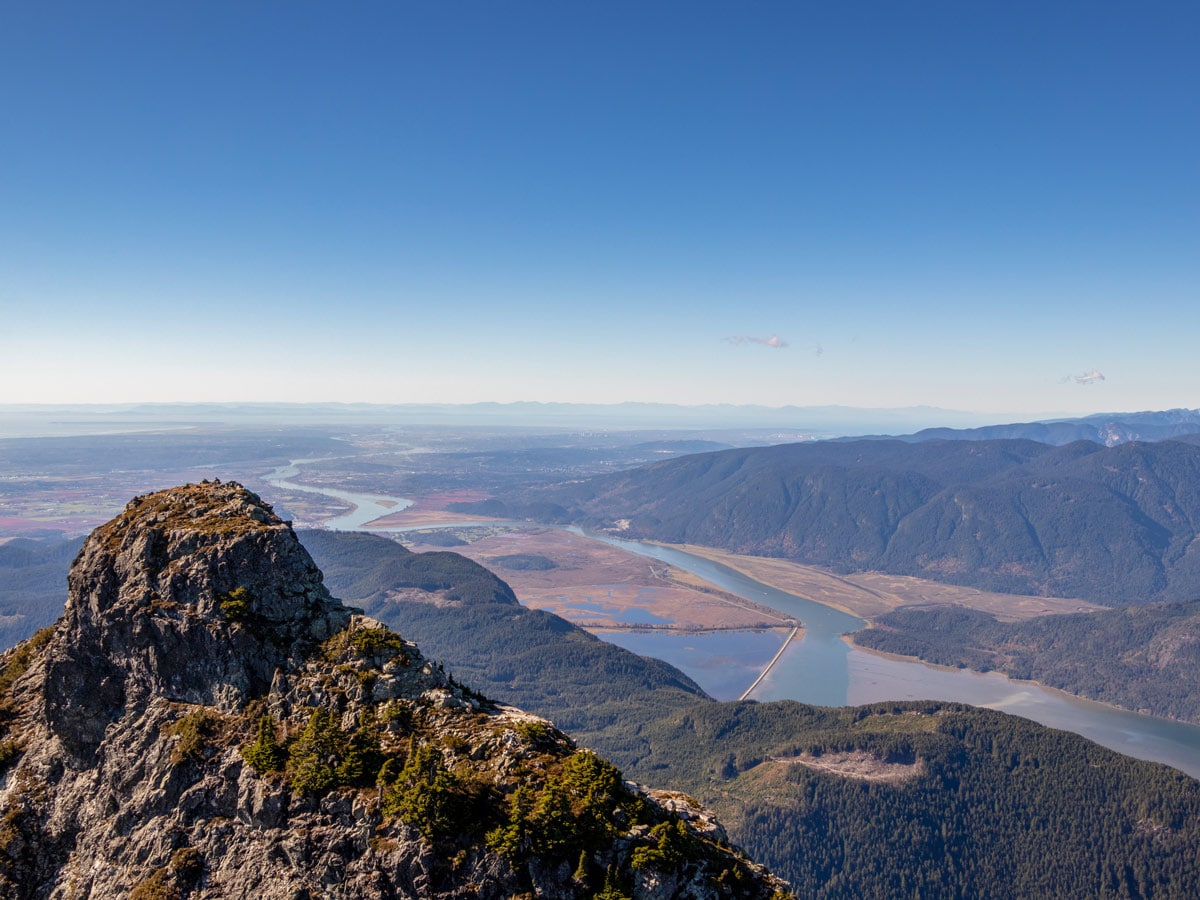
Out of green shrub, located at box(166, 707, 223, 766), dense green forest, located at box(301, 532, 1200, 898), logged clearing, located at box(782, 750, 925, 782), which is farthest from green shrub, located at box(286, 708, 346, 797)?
logged clearing, located at box(782, 750, 925, 782)

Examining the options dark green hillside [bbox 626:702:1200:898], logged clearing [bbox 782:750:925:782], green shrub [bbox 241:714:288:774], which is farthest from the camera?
logged clearing [bbox 782:750:925:782]

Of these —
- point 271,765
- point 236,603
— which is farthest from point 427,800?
point 236,603

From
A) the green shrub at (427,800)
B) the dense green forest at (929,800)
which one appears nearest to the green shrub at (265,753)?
the green shrub at (427,800)

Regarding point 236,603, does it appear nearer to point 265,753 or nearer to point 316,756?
point 265,753

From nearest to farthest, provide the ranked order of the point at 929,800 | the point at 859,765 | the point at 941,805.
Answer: the point at 929,800 < the point at 941,805 < the point at 859,765

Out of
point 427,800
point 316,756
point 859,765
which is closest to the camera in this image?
point 427,800

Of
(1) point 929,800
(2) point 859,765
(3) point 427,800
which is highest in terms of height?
(3) point 427,800

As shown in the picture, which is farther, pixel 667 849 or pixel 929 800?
pixel 929 800

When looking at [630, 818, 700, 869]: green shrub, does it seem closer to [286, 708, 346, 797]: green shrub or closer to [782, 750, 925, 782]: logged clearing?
[286, 708, 346, 797]: green shrub
